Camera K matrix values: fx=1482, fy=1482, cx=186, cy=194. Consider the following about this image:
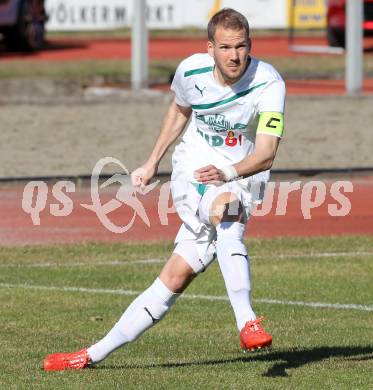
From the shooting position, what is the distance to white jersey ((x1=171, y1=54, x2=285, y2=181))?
839cm

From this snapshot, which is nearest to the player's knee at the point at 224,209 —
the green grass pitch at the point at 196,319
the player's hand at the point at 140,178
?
the player's hand at the point at 140,178

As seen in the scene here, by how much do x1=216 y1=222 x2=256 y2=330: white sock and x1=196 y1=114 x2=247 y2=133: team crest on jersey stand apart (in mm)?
553

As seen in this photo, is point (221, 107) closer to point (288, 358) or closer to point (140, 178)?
point (140, 178)

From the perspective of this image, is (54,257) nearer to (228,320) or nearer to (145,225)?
(145,225)

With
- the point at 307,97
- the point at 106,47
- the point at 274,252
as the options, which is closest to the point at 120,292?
the point at 274,252

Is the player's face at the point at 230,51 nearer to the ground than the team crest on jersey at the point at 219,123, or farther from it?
farther from it

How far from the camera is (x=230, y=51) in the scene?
816 centimetres

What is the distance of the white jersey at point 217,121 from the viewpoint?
27.6 feet

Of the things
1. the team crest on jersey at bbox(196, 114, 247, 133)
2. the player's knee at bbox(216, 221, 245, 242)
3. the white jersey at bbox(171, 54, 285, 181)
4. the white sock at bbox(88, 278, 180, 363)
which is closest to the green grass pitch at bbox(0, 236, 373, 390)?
the white sock at bbox(88, 278, 180, 363)

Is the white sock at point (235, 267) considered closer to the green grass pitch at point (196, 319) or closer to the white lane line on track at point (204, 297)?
the green grass pitch at point (196, 319)

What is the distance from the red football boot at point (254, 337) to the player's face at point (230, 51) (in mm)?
1393

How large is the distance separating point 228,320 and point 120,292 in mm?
1482

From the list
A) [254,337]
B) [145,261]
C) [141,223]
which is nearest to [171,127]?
[254,337]

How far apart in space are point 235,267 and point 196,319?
239 cm
